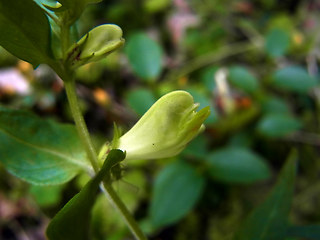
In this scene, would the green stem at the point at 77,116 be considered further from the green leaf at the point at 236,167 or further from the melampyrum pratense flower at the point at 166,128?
the green leaf at the point at 236,167

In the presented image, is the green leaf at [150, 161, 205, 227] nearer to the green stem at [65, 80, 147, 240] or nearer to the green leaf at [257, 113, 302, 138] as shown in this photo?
the green leaf at [257, 113, 302, 138]

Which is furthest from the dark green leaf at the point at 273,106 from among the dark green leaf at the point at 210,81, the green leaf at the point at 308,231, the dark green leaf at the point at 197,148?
Answer: the green leaf at the point at 308,231

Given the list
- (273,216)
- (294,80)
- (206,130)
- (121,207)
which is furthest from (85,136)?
(294,80)

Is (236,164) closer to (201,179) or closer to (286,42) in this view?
(201,179)

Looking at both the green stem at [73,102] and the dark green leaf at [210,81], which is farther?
Answer: the dark green leaf at [210,81]

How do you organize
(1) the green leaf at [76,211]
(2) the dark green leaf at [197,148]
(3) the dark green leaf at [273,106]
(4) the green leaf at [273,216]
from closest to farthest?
1. (1) the green leaf at [76,211]
2. (4) the green leaf at [273,216]
3. (2) the dark green leaf at [197,148]
4. (3) the dark green leaf at [273,106]

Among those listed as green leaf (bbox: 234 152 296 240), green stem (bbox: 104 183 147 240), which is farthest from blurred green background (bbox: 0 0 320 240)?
green stem (bbox: 104 183 147 240)

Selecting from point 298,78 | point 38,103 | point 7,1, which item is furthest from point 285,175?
point 38,103

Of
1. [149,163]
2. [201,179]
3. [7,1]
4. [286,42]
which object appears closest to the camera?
[7,1]
